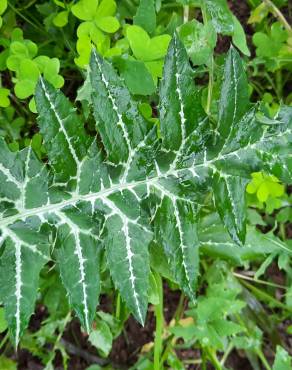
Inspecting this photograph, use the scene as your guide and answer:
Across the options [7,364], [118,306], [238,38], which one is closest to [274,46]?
[238,38]

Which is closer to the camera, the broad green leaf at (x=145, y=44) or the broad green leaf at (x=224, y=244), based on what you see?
the broad green leaf at (x=145, y=44)

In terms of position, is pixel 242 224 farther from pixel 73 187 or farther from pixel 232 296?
pixel 232 296

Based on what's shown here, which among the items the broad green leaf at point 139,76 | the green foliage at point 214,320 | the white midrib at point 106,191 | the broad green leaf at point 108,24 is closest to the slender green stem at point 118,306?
the green foliage at point 214,320

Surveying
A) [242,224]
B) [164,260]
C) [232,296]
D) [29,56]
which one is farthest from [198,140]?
[232,296]

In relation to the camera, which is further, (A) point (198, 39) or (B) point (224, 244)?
(B) point (224, 244)

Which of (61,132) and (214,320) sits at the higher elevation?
(61,132)

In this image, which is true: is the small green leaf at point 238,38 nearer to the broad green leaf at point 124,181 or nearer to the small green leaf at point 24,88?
the broad green leaf at point 124,181

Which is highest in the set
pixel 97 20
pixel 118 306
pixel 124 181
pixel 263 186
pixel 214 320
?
pixel 97 20

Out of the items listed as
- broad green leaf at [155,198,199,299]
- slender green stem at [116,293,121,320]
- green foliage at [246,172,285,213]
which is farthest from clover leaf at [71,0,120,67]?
slender green stem at [116,293,121,320]

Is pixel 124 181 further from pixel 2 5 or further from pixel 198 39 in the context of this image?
pixel 2 5
